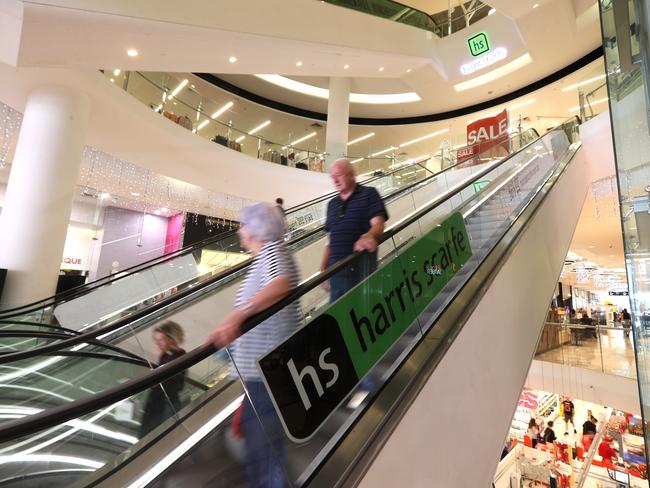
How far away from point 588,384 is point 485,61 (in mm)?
10218

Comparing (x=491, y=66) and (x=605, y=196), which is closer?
(x=605, y=196)

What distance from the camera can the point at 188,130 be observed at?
942cm

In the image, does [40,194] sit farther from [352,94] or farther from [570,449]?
[570,449]

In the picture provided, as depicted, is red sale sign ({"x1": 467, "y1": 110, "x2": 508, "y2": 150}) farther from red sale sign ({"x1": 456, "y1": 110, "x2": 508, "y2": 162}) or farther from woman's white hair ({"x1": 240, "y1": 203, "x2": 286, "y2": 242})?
woman's white hair ({"x1": 240, "y1": 203, "x2": 286, "y2": 242})

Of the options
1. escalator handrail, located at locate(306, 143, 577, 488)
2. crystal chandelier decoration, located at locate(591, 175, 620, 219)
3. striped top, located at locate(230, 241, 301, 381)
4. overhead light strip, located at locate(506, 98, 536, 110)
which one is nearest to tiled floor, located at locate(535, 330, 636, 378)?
crystal chandelier decoration, located at locate(591, 175, 620, 219)

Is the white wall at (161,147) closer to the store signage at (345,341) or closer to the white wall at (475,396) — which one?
the store signage at (345,341)

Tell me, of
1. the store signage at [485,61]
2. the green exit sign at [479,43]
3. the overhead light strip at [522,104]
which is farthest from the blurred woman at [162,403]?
the overhead light strip at [522,104]

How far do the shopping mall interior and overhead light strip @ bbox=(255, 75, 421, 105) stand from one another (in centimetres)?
11

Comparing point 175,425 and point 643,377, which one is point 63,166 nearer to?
point 175,425

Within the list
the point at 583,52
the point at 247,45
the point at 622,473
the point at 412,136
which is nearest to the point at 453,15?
the point at 583,52

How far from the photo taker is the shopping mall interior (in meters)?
1.92

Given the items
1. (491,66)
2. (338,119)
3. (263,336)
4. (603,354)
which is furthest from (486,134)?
(263,336)

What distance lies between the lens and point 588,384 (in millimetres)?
9031

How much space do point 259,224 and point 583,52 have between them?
1619 cm
